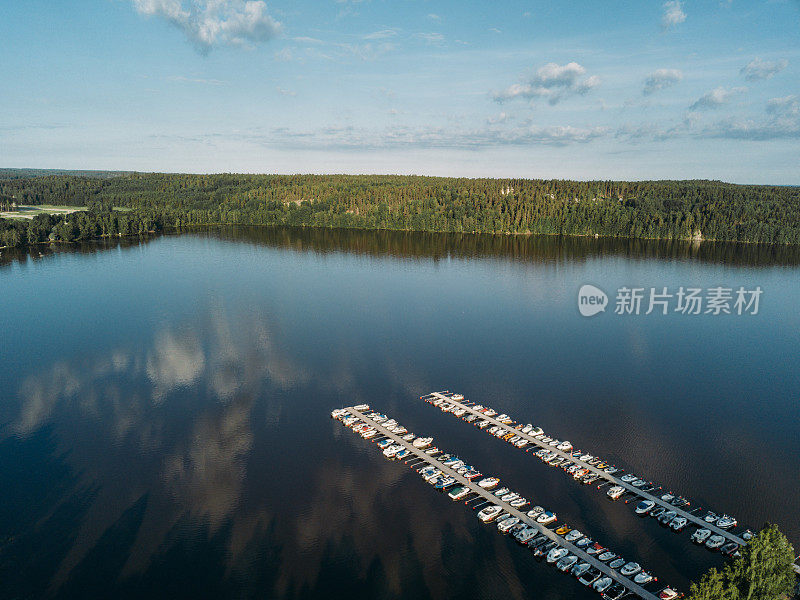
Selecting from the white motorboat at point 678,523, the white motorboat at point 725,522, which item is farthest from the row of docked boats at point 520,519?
the white motorboat at point 725,522

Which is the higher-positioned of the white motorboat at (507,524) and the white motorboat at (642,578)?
the white motorboat at (507,524)

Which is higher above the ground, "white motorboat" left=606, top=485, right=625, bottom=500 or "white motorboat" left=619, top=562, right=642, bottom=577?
"white motorboat" left=606, top=485, right=625, bottom=500

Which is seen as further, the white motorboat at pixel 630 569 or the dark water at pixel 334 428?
the dark water at pixel 334 428

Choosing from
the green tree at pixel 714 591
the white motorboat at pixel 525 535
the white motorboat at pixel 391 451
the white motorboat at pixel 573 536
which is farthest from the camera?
the white motorboat at pixel 391 451

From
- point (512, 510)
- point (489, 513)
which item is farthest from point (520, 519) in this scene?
point (489, 513)

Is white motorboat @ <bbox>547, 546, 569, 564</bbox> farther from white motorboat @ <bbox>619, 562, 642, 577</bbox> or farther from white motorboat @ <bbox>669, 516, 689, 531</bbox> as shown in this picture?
white motorboat @ <bbox>669, 516, 689, 531</bbox>

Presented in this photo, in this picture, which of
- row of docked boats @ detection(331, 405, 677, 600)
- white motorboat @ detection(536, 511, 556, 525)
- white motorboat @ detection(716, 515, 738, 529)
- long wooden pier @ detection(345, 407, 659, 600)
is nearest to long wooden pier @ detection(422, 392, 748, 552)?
white motorboat @ detection(716, 515, 738, 529)

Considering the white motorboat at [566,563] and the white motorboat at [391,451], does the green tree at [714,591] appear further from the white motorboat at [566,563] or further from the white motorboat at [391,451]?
the white motorboat at [391,451]
